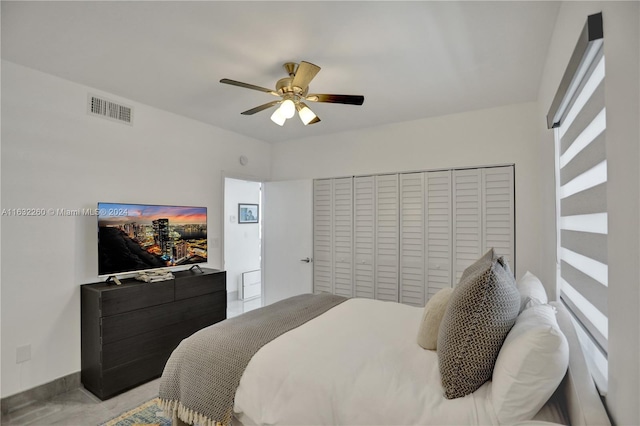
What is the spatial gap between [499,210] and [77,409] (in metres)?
3.98

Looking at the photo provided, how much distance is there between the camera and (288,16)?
1.80 meters

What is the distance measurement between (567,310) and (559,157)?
37.4 inches

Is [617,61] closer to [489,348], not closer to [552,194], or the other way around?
[489,348]

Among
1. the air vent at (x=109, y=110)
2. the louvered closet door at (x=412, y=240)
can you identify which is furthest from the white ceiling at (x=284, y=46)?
the louvered closet door at (x=412, y=240)

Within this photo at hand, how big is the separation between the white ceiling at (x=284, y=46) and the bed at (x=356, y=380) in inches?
62.7

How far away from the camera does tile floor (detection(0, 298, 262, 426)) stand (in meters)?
2.21

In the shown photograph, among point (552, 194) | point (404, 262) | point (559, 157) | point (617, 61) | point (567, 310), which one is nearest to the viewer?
point (617, 61)

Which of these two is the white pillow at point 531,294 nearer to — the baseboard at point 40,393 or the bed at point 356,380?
the bed at point 356,380

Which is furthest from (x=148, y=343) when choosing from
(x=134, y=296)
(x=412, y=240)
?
(x=412, y=240)

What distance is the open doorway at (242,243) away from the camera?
17.9ft

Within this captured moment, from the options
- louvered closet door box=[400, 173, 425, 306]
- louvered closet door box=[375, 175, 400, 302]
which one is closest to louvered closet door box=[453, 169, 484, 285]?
louvered closet door box=[400, 173, 425, 306]

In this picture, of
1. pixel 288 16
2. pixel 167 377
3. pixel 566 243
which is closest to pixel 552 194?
pixel 566 243

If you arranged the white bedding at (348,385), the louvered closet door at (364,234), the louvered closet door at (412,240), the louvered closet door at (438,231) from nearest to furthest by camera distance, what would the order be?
the white bedding at (348,385)
the louvered closet door at (438,231)
the louvered closet door at (412,240)
the louvered closet door at (364,234)

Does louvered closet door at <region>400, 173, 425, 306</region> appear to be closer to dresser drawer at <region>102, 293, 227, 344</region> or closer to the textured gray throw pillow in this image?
dresser drawer at <region>102, 293, 227, 344</region>
